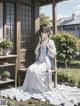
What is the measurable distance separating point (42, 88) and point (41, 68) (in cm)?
58

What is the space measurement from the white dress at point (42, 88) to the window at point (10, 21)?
4.07 feet

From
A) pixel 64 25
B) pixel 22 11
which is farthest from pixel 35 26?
pixel 64 25

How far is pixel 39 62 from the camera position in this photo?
9.34 m

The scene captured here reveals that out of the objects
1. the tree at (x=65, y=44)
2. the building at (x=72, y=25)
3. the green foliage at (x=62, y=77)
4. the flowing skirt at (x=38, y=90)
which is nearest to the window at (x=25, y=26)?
the flowing skirt at (x=38, y=90)

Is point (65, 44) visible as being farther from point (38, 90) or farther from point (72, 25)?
point (72, 25)

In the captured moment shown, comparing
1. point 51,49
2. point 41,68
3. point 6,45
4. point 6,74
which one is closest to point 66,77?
point 51,49

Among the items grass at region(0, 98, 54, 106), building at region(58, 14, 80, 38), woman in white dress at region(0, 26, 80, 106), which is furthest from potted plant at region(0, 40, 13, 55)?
building at region(58, 14, 80, 38)

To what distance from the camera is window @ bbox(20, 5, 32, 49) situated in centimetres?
1046

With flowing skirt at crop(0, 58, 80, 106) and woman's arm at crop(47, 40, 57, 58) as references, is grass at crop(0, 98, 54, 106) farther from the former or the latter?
woman's arm at crop(47, 40, 57, 58)

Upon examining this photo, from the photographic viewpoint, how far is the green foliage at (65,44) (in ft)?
43.4

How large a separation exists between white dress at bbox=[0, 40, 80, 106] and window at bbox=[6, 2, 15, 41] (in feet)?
4.07

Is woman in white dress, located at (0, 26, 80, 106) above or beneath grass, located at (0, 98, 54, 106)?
above

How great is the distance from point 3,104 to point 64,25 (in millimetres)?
48212

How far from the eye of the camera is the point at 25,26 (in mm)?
10570
